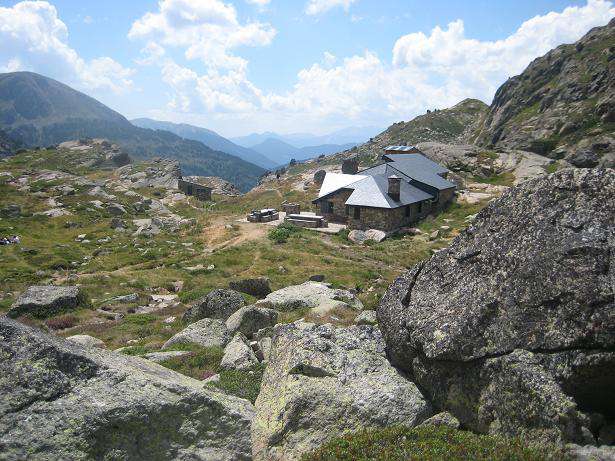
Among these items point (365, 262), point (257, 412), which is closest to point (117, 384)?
point (257, 412)

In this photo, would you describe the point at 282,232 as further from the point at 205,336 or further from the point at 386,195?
the point at 205,336

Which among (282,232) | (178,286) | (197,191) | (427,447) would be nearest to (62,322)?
(178,286)

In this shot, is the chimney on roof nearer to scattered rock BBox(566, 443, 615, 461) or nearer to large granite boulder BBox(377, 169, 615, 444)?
large granite boulder BBox(377, 169, 615, 444)

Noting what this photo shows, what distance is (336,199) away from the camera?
2269 inches

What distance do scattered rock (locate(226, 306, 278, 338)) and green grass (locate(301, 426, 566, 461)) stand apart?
10.5m

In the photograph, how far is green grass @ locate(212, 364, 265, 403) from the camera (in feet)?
32.2

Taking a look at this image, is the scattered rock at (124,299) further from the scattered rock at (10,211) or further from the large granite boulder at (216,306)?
the scattered rock at (10,211)

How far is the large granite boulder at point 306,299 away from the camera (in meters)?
21.5

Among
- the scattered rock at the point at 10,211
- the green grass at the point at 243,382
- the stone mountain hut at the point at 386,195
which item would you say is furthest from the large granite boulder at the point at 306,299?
the scattered rock at the point at 10,211

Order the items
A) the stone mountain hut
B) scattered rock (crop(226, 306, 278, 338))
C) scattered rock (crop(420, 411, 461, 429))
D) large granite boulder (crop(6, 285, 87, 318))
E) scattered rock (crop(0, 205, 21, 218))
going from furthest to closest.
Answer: scattered rock (crop(0, 205, 21, 218)), the stone mountain hut, large granite boulder (crop(6, 285, 87, 318)), scattered rock (crop(226, 306, 278, 338)), scattered rock (crop(420, 411, 461, 429))

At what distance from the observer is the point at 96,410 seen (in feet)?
20.9

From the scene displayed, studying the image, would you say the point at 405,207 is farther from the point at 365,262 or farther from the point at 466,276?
the point at 466,276

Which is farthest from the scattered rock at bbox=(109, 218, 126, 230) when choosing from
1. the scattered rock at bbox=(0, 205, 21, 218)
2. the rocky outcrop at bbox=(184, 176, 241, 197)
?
the rocky outcrop at bbox=(184, 176, 241, 197)

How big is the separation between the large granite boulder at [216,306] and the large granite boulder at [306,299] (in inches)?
60.4
